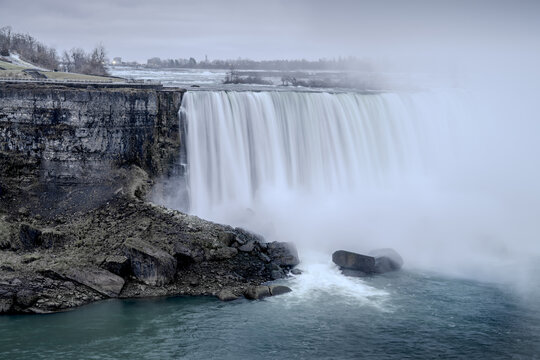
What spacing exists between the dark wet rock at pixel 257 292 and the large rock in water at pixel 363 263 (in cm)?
540

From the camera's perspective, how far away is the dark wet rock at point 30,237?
3294 centimetres

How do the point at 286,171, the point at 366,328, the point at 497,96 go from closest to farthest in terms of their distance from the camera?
the point at 366,328, the point at 286,171, the point at 497,96

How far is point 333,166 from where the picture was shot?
1772 inches

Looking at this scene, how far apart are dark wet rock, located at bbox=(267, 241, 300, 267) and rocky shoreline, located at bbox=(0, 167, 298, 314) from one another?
0.19 ft

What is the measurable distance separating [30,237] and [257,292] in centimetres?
1355

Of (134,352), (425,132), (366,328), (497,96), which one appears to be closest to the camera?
(134,352)

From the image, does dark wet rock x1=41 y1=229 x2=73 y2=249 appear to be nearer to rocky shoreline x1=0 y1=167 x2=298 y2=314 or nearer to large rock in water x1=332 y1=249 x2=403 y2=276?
rocky shoreline x1=0 y1=167 x2=298 y2=314

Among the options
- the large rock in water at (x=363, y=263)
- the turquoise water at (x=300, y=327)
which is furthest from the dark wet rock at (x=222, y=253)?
the large rock in water at (x=363, y=263)

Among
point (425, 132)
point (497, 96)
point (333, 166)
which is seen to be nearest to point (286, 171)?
point (333, 166)

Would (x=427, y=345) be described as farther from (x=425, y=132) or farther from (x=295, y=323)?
(x=425, y=132)

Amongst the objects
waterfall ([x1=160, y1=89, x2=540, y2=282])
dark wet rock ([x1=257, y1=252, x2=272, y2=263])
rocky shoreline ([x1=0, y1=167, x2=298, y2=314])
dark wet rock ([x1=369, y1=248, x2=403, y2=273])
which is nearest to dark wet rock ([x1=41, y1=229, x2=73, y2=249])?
rocky shoreline ([x1=0, y1=167, x2=298, y2=314])

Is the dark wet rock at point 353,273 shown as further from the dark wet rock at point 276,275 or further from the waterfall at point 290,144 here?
the waterfall at point 290,144

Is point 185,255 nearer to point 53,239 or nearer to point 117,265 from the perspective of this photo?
point 117,265

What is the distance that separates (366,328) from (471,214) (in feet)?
71.9
